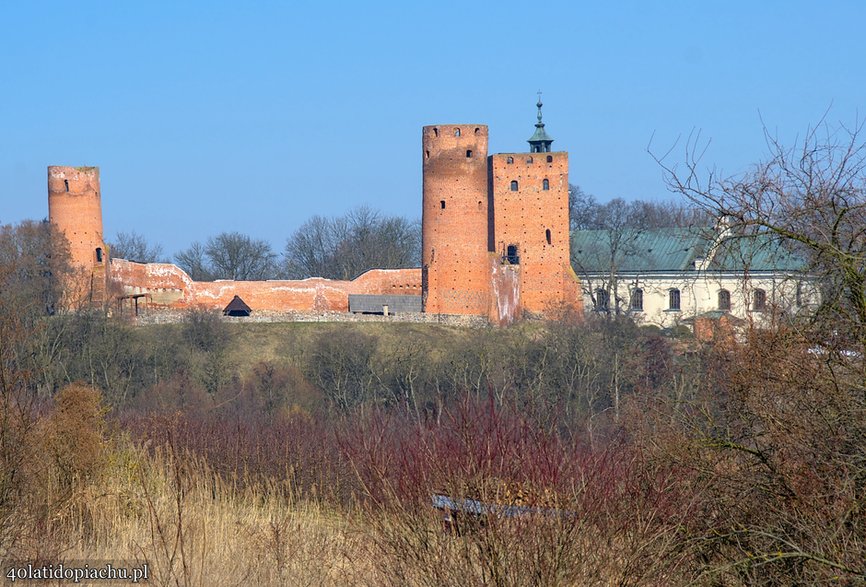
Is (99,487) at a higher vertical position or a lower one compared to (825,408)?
lower

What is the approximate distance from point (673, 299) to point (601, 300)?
96.2 inches

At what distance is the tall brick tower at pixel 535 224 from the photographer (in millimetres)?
38812

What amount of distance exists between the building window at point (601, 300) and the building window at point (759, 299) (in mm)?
35622

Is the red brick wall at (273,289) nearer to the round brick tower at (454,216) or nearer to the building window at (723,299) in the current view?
the round brick tower at (454,216)

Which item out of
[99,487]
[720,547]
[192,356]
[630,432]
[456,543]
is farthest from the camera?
[192,356]

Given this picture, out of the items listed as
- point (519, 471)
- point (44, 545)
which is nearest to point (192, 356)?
point (44, 545)

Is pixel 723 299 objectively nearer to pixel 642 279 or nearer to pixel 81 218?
pixel 642 279

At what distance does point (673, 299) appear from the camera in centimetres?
4428

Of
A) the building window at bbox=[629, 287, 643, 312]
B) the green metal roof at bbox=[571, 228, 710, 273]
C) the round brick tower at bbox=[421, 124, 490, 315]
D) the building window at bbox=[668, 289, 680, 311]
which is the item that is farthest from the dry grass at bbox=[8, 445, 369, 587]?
the green metal roof at bbox=[571, 228, 710, 273]

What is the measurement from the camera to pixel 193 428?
1711 centimetres

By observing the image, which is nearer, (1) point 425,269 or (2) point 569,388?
(2) point 569,388

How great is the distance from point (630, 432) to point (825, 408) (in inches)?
87.3

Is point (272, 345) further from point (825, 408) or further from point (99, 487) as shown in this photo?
point (825, 408)

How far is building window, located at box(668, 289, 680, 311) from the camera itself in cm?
4406
